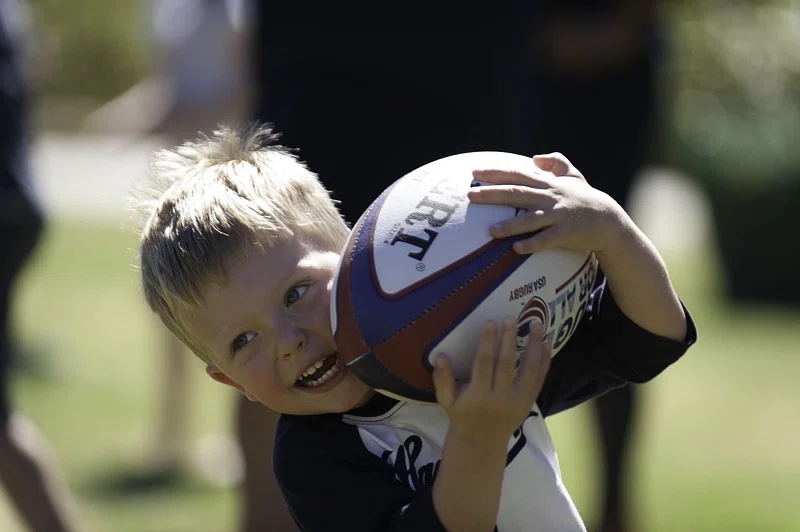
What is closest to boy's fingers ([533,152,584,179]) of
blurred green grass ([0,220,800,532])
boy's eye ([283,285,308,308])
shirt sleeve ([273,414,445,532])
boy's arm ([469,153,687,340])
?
boy's arm ([469,153,687,340])

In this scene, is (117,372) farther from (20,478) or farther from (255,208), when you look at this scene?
(255,208)

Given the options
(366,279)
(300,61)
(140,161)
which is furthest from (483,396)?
(140,161)

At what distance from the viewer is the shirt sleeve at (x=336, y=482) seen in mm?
2123

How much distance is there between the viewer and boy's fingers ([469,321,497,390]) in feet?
6.43

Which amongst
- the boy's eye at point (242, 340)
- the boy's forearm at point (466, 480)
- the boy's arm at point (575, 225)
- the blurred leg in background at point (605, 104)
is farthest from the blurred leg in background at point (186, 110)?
the boy's forearm at point (466, 480)

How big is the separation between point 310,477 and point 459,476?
35cm

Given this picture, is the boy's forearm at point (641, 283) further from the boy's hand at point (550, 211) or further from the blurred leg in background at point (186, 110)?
the blurred leg in background at point (186, 110)

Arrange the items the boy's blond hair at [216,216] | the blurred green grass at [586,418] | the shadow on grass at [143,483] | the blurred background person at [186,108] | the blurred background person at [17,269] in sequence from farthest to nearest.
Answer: the blurred background person at [186,108] → the shadow on grass at [143,483] → the blurred green grass at [586,418] → the blurred background person at [17,269] → the boy's blond hair at [216,216]

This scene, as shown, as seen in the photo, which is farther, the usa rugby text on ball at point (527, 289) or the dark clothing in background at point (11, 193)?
the dark clothing in background at point (11, 193)

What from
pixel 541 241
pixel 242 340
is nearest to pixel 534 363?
pixel 541 241

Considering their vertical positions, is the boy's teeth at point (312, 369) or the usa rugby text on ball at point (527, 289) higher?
the usa rugby text on ball at point (527, 289)

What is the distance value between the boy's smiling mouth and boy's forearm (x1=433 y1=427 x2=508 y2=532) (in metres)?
0.31

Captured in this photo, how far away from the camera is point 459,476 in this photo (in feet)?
6.49

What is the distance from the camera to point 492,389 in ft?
6.44
